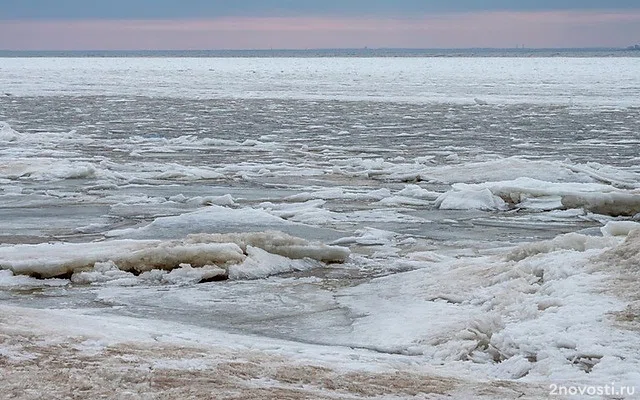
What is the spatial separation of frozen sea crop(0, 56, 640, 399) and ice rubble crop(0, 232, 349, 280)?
0.05ft

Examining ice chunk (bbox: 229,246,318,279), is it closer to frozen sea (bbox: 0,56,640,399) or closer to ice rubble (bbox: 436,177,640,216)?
frozen sea (bbox: 0,56,640,399)

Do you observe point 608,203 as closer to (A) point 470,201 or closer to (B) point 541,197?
(B) point 541,197

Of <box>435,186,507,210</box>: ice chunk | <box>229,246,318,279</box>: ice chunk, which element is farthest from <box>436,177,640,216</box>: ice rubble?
<box>229,246,318,279</box>: ice chunk

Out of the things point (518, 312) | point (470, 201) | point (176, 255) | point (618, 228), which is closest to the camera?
point (518, 312)

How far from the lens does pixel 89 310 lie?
5.98m

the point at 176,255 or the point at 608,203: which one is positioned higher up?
the point at 176,255

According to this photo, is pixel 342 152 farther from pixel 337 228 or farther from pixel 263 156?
pixel 337 228

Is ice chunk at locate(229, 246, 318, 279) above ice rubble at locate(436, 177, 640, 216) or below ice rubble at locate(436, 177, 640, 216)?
above

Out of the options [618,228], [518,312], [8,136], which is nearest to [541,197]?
[618,228]

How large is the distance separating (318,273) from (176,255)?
1.05 metres

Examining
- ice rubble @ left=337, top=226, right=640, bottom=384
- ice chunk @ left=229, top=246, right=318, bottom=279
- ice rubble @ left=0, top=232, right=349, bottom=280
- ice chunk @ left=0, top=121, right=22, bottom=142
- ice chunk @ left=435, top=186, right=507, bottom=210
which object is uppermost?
ice rubble @ left=337, top=226, right=640, bottom=384

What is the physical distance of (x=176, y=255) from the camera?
714 cm

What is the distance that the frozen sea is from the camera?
14.2 ft

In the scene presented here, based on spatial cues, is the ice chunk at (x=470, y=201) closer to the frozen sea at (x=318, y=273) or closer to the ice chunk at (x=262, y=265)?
the frozen sea at (x=318, y=273)
